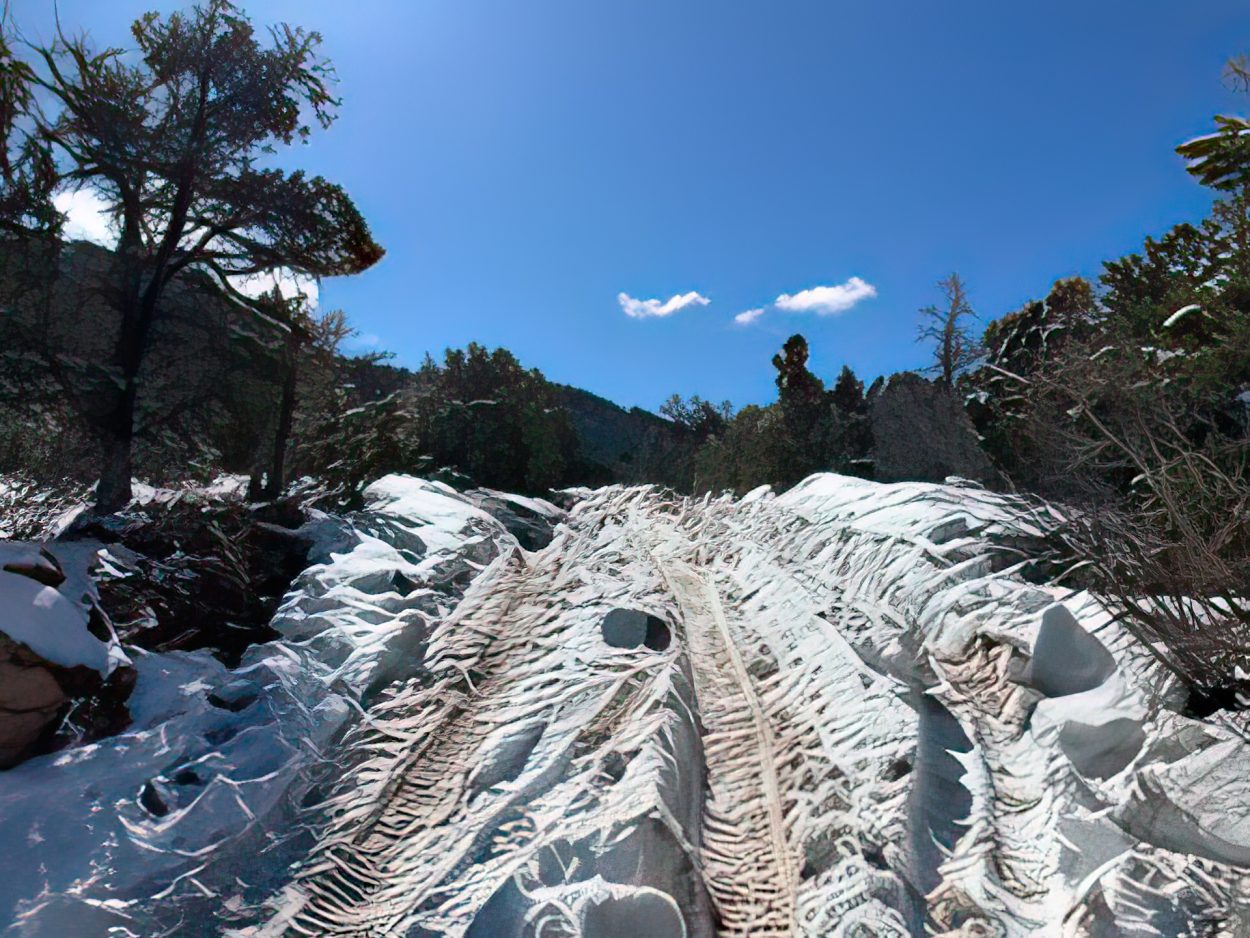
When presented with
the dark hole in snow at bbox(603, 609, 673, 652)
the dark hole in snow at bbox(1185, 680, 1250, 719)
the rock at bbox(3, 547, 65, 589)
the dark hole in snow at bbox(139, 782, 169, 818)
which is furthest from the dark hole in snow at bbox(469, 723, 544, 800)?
the dark hole in snow at bbox(1185, 680, 1250, 719)

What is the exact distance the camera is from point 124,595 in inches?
130

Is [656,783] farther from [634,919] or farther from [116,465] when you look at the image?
[116,465]

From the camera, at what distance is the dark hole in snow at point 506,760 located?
243 cm

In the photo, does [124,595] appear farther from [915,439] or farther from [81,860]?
[915,439]

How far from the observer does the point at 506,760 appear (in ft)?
8.31

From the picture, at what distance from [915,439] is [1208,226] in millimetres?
5890

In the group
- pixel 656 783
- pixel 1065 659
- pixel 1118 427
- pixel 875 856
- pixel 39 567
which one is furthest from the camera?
pixel 1118 427

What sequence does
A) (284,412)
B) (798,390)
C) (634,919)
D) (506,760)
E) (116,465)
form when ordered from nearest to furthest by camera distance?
(634,919) → (506,760) → (116,465) → (284,412) → (798,390)

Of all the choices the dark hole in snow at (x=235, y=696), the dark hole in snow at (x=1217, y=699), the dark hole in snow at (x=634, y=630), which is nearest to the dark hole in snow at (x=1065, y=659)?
the dark hole in snow at (x=1217, y=699)

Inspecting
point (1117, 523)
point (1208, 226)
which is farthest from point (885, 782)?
point (1208, 226)

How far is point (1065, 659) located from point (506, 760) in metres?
2.12

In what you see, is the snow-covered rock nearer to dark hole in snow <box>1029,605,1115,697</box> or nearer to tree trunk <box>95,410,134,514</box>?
dark hole in snow <box>1029,605,1115,697</box>

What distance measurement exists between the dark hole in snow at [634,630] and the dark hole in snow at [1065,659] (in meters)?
1.55

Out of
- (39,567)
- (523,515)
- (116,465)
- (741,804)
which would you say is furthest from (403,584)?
(116,465)
